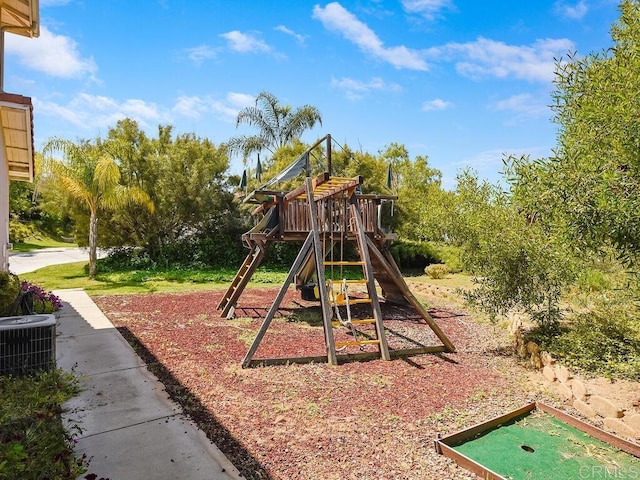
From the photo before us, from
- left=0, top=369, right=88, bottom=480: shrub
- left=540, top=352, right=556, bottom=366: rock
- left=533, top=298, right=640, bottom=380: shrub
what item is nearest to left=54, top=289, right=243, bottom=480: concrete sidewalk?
left=0, top=369, right=88, bottom=480: shrub

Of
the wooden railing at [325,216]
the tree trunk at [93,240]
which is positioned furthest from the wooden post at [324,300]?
the tree trunk at [93,240]

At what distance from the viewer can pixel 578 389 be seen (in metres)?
4.73

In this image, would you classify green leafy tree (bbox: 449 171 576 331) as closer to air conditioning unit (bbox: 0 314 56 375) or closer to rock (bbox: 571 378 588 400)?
rock (bbox: 571 378 588 400)

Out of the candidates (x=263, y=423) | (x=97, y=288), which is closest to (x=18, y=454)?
(x=263, y=423)

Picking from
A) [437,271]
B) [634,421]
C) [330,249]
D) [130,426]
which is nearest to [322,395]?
[130,426]

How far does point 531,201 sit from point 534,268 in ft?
5.59

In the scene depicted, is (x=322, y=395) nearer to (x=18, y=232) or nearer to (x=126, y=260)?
(x=126, y=260)

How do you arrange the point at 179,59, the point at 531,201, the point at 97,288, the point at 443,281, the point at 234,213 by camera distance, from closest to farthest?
the point at 531,201
the point at 179,59
the point at 97,288
the point at 443,281
the point at 234,213

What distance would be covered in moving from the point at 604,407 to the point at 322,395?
10.9 feet

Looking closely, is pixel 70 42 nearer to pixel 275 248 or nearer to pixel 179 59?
pixel 179 59

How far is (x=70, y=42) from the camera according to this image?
8.90 metres

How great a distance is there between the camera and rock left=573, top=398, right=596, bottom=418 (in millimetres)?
4387

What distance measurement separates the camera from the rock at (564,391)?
481 centimetres

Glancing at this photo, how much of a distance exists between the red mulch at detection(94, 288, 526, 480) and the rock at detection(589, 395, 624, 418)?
78 cm
